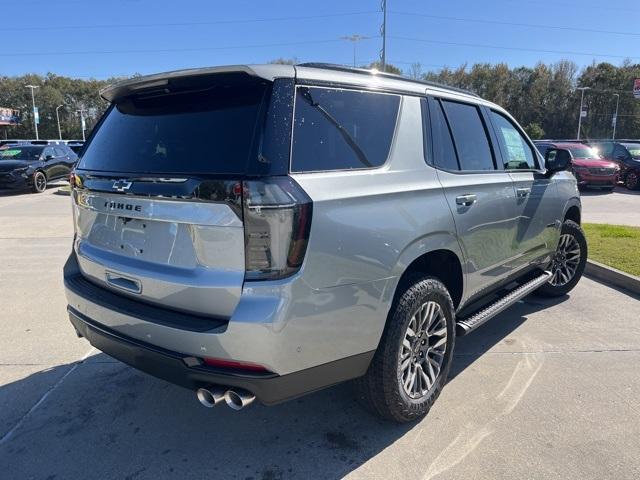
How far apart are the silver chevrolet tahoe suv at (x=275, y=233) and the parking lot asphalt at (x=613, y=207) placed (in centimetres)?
932

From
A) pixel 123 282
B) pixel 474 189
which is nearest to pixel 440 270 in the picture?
pixel 474 189

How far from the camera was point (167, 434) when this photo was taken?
112 inches

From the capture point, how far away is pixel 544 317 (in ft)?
15.5

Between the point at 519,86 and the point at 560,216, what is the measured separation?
223ft

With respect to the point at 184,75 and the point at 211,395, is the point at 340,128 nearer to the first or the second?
the point at 184,75

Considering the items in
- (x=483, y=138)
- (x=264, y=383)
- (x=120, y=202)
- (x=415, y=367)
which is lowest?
(x=415, y=367)

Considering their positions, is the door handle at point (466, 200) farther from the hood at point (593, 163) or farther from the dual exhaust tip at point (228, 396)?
the hood at point (593, 163)

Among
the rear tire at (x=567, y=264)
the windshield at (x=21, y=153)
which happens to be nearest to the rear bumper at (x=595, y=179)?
the rear tire at (x=567, y=264)

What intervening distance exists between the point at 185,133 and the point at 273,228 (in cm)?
79

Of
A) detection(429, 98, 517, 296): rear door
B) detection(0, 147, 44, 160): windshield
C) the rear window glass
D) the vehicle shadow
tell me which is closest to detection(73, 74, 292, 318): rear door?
the rear window glass

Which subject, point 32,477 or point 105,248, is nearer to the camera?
point 32,477

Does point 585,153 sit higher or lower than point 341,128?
lower

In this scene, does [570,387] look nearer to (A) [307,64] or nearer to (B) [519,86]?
(A) [307,64]

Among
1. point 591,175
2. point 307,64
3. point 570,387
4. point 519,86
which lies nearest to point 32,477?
point 307,64
